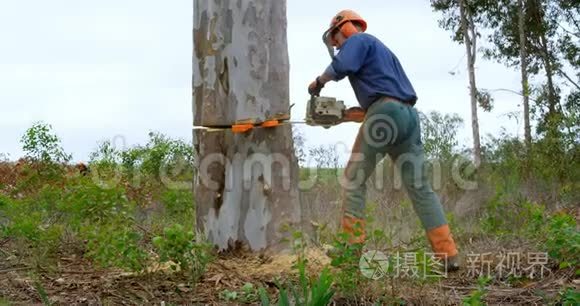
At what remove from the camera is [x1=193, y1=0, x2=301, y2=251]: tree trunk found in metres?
6.49

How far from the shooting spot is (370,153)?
6809mm

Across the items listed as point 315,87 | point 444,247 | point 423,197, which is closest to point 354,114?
point 315,87

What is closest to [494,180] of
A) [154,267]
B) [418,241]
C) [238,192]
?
[418,241]

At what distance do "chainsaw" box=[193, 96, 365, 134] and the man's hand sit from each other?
0.04 m

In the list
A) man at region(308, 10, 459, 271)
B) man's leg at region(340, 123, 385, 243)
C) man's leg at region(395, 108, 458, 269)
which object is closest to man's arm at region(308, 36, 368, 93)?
man at region(308, 10, 459, 271)

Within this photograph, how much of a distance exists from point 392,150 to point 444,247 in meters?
0.86

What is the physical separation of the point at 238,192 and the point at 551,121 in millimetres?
9398

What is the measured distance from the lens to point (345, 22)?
6.98 meters

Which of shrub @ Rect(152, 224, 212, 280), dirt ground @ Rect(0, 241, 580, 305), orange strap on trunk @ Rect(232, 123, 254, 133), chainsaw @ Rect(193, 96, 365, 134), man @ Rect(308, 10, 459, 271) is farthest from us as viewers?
man @ Rect(308, 10, 459, 271)

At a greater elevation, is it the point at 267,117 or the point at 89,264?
the point at 267,117

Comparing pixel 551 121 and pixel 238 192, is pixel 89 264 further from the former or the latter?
pixel 551 121

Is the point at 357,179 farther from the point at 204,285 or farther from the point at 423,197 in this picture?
the point at 204,285

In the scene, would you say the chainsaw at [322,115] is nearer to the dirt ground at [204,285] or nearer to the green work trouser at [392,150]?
the green work trouser at [392,150]

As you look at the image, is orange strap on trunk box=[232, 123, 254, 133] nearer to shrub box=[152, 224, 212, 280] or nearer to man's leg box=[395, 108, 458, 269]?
shrub box=[152, 224, 212, 280]
